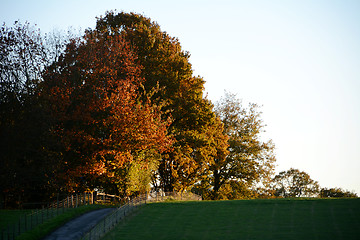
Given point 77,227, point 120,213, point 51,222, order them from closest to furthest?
point 77,227
point 51,222
point 120,213

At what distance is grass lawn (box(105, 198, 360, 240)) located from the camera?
25.6 meters

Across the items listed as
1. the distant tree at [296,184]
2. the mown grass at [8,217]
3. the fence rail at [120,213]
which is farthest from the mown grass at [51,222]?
the distant tree at [296,184]

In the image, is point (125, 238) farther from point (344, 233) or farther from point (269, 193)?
point (269, 193)

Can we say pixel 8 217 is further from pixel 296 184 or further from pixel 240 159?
pixel 296 184

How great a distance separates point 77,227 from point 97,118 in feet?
43.9

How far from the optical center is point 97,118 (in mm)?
41031

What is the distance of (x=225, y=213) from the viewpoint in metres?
31.9

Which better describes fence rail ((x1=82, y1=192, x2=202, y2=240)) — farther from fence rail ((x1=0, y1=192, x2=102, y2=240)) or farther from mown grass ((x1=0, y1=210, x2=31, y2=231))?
mown grass ((x1=0, y1=210, x2=31, y2=231))

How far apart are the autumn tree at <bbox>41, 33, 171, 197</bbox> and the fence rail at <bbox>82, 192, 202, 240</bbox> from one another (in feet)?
11.5

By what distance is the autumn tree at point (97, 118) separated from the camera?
39719mm

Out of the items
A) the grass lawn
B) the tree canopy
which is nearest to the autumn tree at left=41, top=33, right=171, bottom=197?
the tree canopy

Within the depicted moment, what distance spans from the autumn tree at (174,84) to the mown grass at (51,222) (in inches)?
534

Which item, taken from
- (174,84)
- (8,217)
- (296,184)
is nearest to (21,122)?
(8,217)

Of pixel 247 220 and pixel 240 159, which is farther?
pixel 240 159
